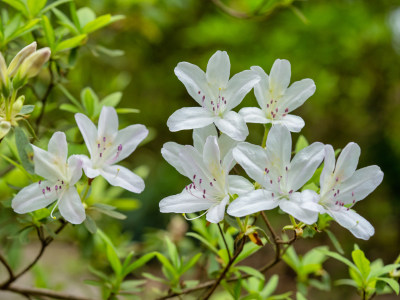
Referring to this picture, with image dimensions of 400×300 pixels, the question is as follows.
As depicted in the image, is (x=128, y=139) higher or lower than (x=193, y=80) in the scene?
lower

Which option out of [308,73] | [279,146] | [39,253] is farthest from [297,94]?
[308,73]

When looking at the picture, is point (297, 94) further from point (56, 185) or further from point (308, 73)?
point (308, 73)

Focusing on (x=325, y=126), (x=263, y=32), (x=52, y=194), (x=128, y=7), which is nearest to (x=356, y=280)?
(x=52, y=194)

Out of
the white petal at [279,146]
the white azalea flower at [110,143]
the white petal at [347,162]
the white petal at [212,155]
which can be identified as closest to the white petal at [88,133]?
Answer: the white azalea flower at [110,143]

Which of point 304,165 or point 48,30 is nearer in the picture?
point 304,165

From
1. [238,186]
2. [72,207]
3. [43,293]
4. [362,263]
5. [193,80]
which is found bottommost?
[43,293]

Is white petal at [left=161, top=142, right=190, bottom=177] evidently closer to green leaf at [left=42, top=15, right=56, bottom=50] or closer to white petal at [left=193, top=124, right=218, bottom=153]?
white petal at [left=193, top=124, right=218, bottom=153]

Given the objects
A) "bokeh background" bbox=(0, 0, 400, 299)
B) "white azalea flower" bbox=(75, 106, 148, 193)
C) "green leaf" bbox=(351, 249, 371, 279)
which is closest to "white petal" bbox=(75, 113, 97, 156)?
"white azalea flower" bbox=(75, 106, 148, 193)
